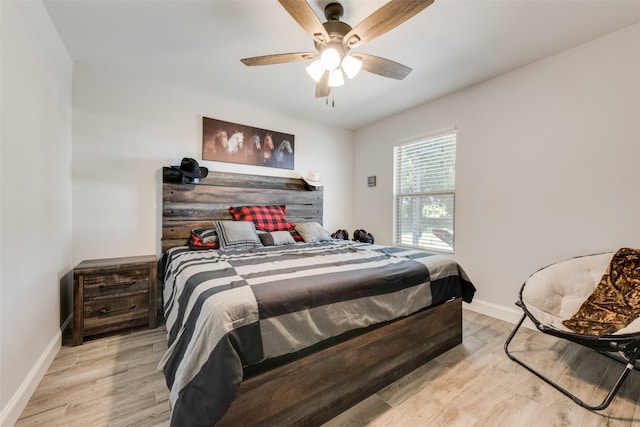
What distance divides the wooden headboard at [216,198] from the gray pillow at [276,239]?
0.63 m

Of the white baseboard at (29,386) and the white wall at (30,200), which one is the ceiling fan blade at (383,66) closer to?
the white wall at (30,200)

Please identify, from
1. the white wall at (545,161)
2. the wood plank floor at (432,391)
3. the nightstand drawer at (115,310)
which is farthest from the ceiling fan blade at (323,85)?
the nightstand drawer at (115,310)

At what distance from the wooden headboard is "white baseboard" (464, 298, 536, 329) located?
2.38 meters

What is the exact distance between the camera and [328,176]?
4219mm

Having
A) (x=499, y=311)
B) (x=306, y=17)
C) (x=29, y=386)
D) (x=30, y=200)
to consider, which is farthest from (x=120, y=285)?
(x=499, y=311)

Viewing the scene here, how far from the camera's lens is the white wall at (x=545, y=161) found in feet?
6.58

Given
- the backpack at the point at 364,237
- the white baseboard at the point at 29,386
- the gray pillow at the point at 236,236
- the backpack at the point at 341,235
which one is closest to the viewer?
the white baseboard at the point at 29,386

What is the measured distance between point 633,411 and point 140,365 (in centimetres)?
307

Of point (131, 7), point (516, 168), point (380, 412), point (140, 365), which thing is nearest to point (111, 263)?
point (140, 365)

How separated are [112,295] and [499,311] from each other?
371 centimetres

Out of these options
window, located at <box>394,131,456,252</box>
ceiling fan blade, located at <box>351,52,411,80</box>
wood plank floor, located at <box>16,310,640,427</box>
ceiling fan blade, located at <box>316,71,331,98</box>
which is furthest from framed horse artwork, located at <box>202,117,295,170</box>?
wood plank floor, located at <box>16,310,640,427</box>

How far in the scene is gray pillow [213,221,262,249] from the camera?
262 cm

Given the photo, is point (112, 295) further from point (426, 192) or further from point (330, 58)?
point (426, 192)

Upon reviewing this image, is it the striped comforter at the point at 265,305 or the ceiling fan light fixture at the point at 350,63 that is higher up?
the ceiling fan light fixture at the point at 350,63
